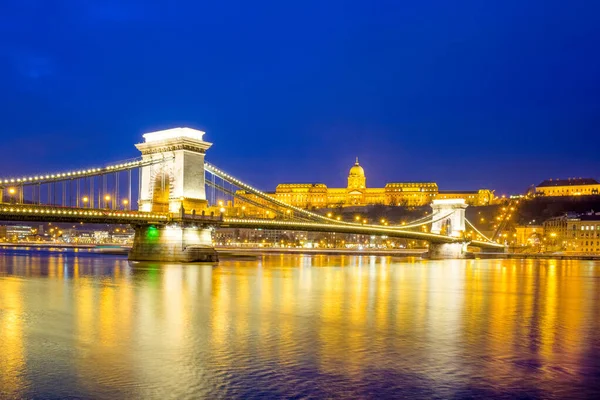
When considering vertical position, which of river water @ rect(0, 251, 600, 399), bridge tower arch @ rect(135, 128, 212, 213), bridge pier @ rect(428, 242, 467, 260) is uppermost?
bridge tower arch @ rect(135, 128, 212, 213)

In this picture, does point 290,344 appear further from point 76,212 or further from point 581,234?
point 581,234

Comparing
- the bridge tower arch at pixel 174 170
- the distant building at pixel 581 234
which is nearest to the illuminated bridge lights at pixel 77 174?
the bridge tower arch at pixel 174 170

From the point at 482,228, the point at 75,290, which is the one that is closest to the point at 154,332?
the point at 75,290

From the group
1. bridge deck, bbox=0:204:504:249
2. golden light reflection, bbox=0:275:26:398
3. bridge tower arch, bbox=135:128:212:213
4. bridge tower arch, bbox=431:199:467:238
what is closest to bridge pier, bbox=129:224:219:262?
bridge deck, bbox=0:204:504:249

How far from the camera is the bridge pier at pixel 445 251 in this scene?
85750 mm

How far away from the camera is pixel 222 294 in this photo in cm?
2748

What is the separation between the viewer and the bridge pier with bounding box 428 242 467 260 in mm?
85750

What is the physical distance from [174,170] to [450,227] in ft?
187

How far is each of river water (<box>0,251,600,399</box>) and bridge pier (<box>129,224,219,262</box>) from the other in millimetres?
17576

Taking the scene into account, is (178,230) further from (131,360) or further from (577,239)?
(577,239)

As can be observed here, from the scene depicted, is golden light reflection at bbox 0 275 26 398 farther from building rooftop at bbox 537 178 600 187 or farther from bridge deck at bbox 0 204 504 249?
building rooftop at bbox 537 178 600 187

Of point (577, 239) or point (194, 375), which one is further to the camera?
point (577, 239)

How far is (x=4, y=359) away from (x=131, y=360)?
257 cm

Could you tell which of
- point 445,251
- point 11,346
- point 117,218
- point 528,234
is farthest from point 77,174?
point 528,234
